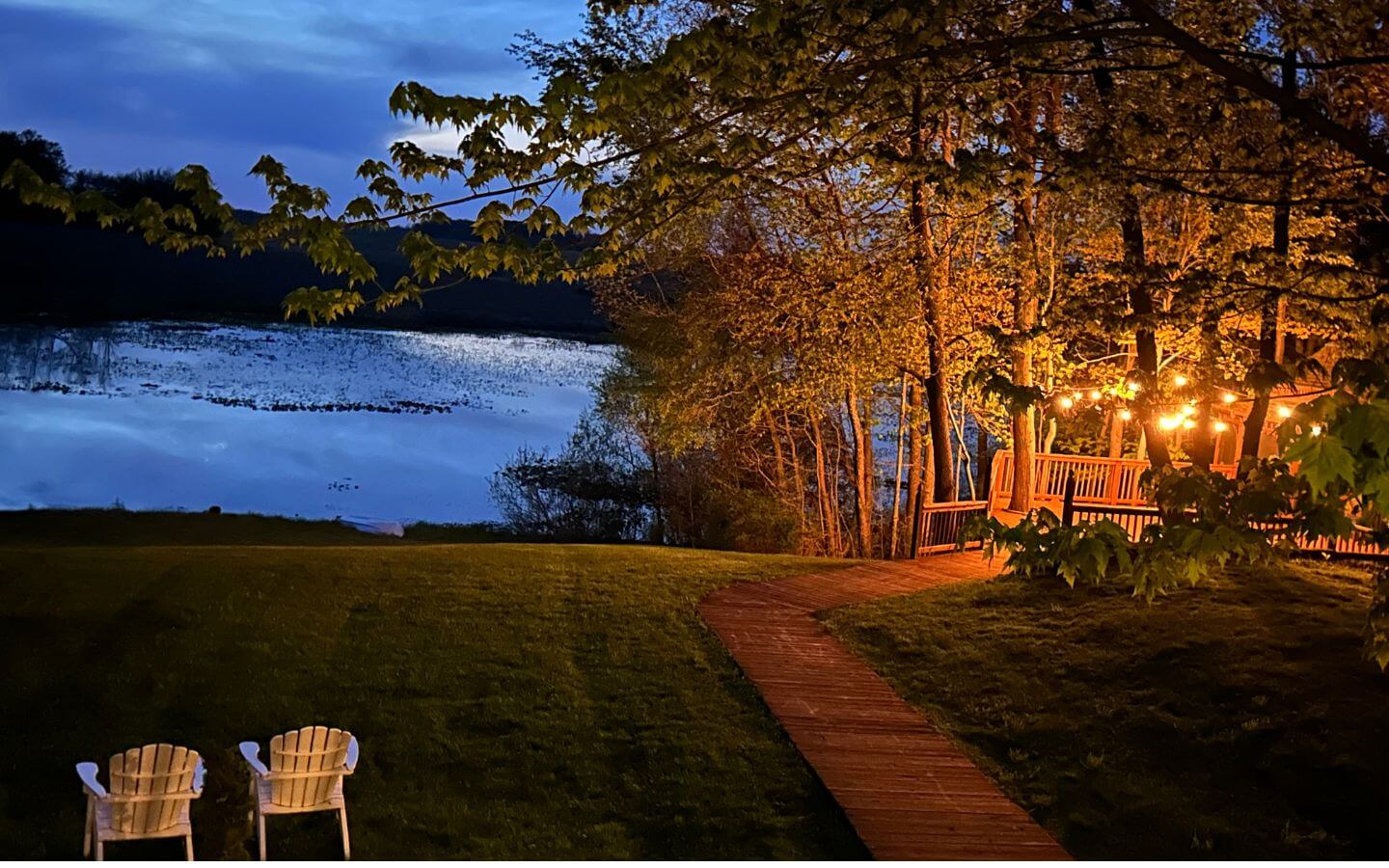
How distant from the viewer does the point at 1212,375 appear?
855 centimetres

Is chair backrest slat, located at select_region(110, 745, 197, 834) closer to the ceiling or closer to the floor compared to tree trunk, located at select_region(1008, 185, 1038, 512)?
closer to the floor

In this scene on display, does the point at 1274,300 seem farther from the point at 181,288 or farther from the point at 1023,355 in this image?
the point at 181,288

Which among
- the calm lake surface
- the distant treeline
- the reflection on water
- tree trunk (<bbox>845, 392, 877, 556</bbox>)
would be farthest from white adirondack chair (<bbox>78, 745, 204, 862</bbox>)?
the reflection on water

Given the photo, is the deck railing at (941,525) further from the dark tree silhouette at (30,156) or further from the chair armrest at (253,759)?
the dark tree silhouette at (30,156)

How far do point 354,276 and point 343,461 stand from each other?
103ft

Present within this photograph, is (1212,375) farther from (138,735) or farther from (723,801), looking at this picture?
(138,735)

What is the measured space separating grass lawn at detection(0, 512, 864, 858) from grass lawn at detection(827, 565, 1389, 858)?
5.74 feet

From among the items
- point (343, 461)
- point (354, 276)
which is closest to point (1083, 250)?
point (354, 276)

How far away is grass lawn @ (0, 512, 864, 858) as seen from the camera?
→ 6543mm

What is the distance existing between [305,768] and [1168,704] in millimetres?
6510

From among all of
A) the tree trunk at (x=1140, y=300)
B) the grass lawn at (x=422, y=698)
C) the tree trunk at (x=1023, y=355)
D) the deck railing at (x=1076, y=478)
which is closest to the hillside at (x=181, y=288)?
Result: the deck railing at (x=1076, y=478)

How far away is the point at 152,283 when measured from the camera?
161ft

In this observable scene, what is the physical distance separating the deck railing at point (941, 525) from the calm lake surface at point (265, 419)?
13.1 m

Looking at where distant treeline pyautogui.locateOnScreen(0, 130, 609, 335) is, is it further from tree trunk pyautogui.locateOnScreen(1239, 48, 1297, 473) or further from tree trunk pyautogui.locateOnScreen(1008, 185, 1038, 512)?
tree trunk pyautogui.locateOnScreen(1239, 48, 1297, 473)
